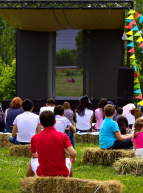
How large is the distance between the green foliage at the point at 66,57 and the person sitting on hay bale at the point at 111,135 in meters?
12.2

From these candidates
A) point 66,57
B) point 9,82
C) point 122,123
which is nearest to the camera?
point 122,123

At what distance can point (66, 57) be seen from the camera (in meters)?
19.9

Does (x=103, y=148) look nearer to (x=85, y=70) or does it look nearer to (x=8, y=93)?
(x=85, y=70)

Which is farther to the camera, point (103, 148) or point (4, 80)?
point (4, 80)

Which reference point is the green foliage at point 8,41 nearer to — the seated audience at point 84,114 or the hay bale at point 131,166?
the seated audience at point 84,114

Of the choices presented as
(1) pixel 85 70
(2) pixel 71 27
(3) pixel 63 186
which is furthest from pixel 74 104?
(3) pixel 63 186

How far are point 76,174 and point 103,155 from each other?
41.7 inches

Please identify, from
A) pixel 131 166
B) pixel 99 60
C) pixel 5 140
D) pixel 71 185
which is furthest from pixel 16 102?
pixel 99 60

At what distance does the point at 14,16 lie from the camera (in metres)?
17.4

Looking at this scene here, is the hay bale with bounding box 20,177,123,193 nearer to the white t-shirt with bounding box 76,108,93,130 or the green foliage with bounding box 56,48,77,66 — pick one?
the white t-shirt with bounding box 76,108,93,130

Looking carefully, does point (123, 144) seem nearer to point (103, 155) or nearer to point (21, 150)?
point (103, 155)

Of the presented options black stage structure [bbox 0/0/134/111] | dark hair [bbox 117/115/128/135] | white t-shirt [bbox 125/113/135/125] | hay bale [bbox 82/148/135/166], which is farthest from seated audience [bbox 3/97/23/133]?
black stage structure [bbox 0/0/134/111]

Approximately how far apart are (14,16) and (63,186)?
13.1 meters

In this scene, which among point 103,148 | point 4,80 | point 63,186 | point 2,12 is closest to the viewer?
point 63,186
